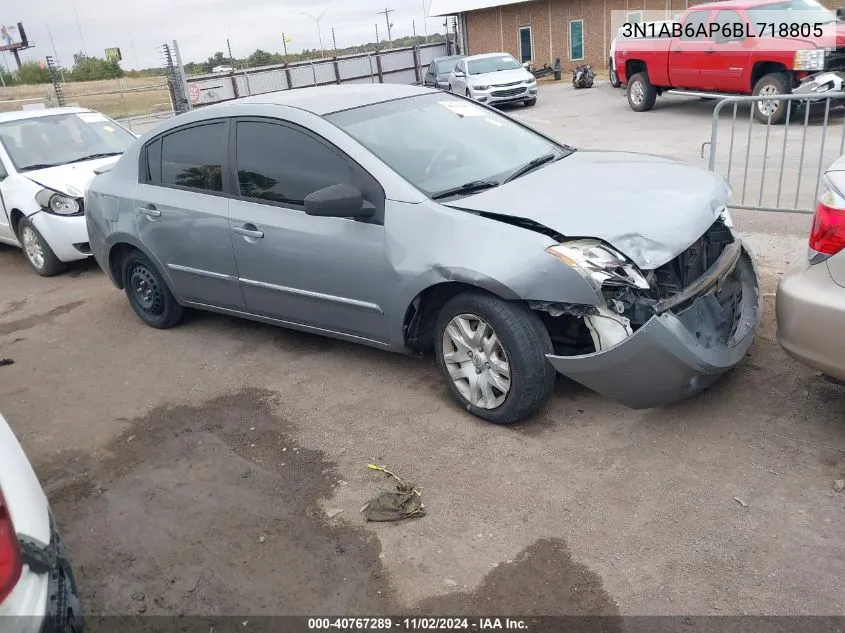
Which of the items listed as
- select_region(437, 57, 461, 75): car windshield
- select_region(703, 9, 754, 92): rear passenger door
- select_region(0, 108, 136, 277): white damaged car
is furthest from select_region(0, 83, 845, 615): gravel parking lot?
select_region(437, 57, 461, 75): car windshield

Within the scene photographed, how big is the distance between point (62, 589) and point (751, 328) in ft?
10.9

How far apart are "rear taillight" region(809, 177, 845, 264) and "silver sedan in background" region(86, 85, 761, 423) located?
1.74 feet

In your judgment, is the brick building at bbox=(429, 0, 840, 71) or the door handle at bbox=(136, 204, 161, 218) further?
the brick building at bbox=(429, 0, 840, 71)

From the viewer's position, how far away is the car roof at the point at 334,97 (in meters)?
4.50

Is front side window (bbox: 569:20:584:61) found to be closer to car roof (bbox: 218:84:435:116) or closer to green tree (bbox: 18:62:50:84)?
car roof (bbox: 218:84:435:116)

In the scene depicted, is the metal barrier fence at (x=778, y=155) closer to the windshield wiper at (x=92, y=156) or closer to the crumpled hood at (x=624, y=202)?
the crumpled hood at (x=624, y=202)

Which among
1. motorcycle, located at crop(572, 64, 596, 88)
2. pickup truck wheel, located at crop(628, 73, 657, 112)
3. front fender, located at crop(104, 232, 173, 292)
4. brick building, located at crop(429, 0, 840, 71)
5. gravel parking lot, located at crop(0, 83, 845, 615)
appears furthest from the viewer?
brick building, located at crop(429, 0, 840, 71)

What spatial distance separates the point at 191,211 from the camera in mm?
4965

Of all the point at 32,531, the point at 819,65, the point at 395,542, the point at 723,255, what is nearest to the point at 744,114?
the point at 819,65

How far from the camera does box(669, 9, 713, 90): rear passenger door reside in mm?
14008

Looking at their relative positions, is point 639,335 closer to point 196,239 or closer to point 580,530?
point 580,530

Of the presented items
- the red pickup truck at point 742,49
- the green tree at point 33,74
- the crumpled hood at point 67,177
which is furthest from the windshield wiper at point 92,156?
the green tree at point 33,74

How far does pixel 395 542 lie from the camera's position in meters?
3.11

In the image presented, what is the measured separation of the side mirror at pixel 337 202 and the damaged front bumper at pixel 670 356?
4.34 ft
